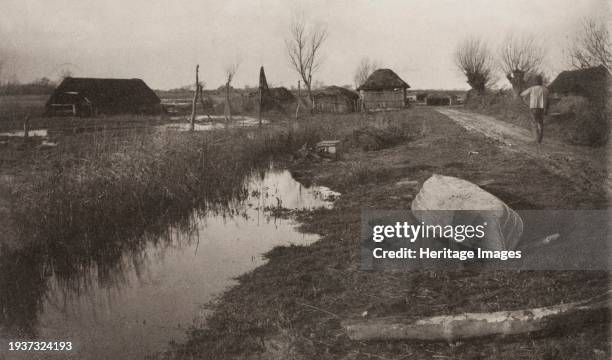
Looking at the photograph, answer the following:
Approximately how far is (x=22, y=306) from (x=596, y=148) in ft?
41.3

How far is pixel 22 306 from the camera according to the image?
612 cm

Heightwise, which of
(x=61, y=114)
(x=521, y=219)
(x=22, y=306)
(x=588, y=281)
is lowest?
(x=22, y=306)

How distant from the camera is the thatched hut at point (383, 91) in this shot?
4709 cm

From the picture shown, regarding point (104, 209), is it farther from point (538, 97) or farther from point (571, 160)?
point (538, 97)

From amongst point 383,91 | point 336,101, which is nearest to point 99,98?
point 336,101

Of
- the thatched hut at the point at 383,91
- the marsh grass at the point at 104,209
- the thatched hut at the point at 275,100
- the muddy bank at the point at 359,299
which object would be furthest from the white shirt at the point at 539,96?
the thatched hut at the point at 383,91

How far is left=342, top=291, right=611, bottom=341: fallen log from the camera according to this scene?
4297mm

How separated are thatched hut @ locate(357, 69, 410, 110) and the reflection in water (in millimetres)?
39505

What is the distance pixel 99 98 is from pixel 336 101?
20595mm

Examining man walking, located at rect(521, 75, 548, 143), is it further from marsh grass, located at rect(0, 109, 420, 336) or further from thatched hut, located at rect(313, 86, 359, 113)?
thatched hut, located at rect(313, 86, 359, 113)

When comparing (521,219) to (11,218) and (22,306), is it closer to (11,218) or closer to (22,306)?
(22,306)

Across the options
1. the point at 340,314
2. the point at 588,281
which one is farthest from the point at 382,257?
the point at 588,281

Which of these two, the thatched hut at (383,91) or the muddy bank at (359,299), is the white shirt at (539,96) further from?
the thatched hut at (383,91)

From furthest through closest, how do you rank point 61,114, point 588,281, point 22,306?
point 61,114 → point 22,306 → point 588,281
